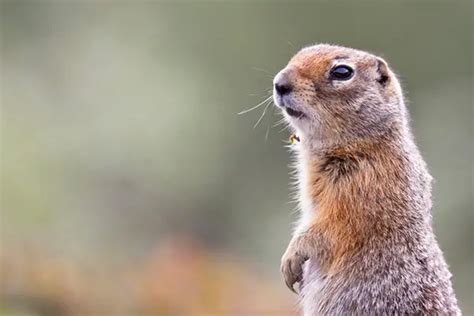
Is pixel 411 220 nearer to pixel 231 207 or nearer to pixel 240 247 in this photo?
pixel 240 247

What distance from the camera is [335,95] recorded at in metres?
5.21

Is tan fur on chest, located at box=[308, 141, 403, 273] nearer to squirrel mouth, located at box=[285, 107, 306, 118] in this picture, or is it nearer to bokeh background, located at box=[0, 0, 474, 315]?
squirrel mouth, located at box=[285, 107, 306, 118]

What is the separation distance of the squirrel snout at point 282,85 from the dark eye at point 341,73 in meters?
0.25

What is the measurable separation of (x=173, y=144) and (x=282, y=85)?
11561 millimetres

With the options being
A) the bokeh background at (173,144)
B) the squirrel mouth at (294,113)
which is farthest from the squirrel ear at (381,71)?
the bokeh background at (173,144)

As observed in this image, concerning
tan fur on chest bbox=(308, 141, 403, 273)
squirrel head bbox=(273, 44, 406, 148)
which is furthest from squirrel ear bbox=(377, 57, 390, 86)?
tan fur on chest bbox=(308, 141, 403, 273)

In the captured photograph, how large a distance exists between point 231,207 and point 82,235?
14.3 feet

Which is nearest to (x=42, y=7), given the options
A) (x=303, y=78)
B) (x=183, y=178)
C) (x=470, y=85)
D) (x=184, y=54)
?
(x=184, y=54)

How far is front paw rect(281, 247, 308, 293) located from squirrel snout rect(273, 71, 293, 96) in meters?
0.73

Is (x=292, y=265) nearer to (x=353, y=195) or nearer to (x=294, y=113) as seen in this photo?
(x=353, y=195)

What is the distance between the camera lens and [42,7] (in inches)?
802

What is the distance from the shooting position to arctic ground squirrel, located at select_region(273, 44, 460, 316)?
195 inches

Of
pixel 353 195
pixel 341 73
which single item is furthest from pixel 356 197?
pixel 341 73

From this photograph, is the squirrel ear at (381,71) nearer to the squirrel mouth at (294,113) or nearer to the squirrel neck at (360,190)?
the squirrel neck at (360,190)
